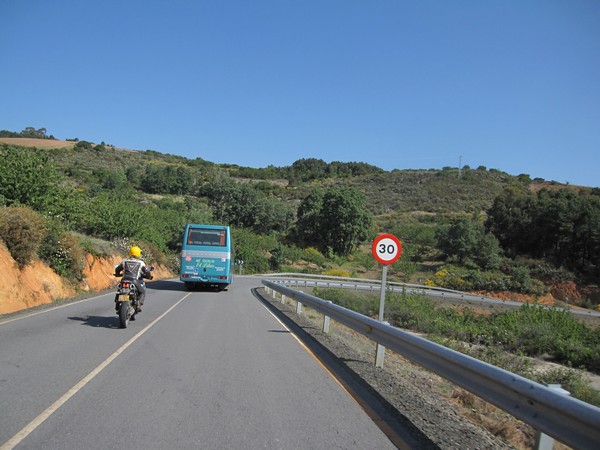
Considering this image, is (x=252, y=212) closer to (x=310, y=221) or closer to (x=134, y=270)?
(x=310, y=221)

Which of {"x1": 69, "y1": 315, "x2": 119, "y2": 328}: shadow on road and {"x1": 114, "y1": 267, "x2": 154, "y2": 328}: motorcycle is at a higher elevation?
{"x1": 114, "y1": 267, "x2": 154, "y2": 328}: motorcycle

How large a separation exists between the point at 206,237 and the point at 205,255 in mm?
947

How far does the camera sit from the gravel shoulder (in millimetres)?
5375

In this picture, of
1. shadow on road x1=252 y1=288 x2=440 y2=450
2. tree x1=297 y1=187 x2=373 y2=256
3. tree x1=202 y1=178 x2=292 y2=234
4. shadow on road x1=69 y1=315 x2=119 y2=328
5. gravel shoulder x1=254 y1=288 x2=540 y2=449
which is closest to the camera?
shadow on road x1=252 y1=288 x2=440 y2=450

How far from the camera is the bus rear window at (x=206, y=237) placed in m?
25.0

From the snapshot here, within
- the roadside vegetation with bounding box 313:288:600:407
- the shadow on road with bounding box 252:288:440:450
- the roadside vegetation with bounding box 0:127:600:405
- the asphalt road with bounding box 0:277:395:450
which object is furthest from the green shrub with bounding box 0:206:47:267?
the roadside vegetation with bounding box 313:288:600:407

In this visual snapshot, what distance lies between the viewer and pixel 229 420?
536 cm

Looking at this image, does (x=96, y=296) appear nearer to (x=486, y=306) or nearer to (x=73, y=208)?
(x=73, y=208)

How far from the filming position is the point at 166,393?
636 centimetres

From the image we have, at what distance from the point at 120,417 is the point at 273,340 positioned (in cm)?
592

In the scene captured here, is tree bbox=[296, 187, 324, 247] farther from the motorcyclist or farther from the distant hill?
the motorcyclist

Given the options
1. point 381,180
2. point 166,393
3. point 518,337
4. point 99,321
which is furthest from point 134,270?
point 381,180

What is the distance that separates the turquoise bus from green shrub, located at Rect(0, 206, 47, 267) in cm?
795

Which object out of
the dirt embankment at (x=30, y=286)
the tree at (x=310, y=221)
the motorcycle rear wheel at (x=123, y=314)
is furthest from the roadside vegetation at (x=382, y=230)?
the motorcycle rear wheel at (x=123, y=314)
